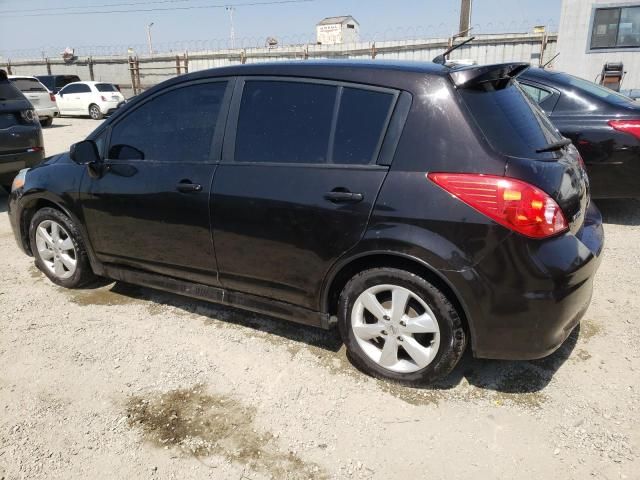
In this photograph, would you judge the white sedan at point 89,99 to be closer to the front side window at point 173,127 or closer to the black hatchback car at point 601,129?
the front side window at point 173,127

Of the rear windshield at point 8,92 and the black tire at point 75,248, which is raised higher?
the rear windshield at point 8,92

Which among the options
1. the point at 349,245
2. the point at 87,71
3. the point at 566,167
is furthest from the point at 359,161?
the point at 87,71

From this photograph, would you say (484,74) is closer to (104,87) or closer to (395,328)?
Answer: (395,328)

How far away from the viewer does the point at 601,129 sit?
16.3ft

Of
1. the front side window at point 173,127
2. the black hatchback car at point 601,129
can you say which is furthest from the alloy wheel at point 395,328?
the black hatchback car at point 601,129

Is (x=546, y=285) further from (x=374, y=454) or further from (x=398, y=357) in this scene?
(x=374, y=454)

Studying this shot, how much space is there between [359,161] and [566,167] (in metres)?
1.07

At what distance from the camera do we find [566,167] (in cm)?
259

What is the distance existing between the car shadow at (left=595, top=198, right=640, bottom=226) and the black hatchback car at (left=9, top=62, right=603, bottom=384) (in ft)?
10.0

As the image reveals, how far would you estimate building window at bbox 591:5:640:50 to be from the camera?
49.9 ft

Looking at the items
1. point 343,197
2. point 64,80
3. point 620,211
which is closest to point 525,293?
point 343,197

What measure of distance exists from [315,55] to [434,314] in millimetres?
21154

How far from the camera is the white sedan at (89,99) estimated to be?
19469 mm

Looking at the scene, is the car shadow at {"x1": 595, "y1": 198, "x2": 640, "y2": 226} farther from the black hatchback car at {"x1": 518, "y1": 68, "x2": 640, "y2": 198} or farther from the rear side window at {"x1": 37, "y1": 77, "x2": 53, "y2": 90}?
the rear side window at {"x1": 37, "y1": 77, "x2": 53, "y2": 90}
